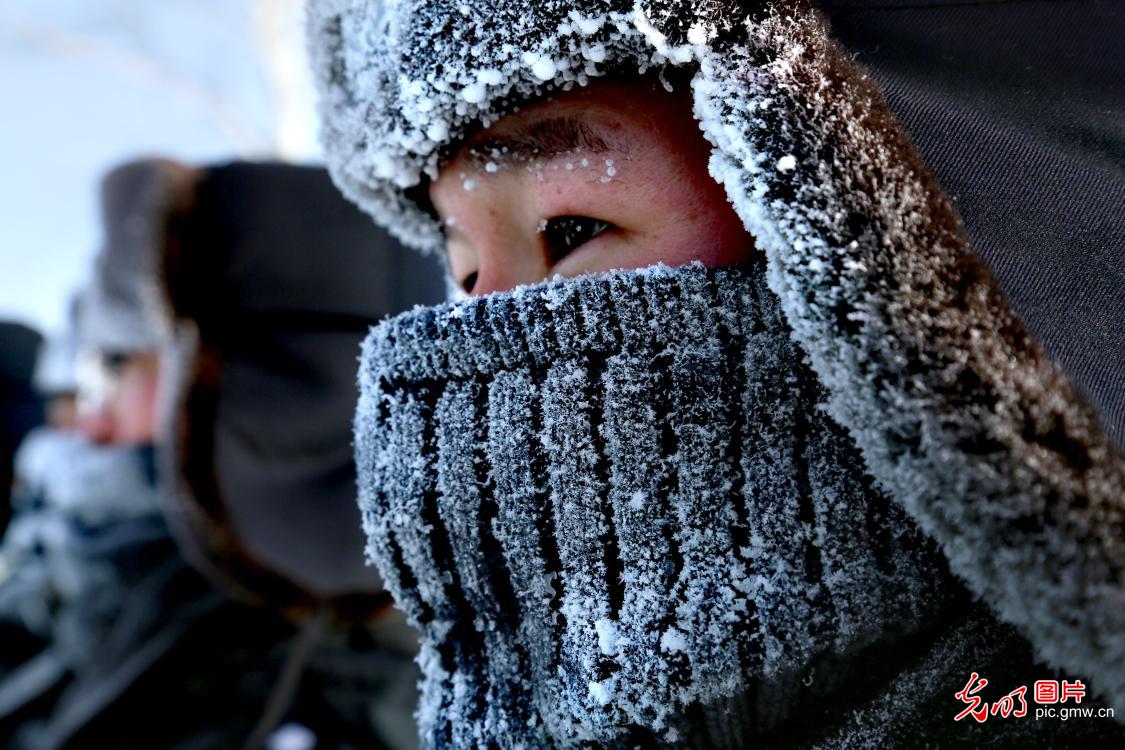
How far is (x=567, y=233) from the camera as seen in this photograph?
826 millimetres

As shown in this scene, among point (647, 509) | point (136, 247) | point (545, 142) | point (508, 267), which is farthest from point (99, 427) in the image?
point (647, 509)

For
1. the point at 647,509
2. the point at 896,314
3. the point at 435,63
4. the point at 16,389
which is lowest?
the point at 647,509

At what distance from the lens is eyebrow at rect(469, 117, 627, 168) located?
0.76 meters

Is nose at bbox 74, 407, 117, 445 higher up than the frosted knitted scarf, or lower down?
higher up

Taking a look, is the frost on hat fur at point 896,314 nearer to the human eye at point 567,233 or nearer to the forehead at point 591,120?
the forehead at point 591,120

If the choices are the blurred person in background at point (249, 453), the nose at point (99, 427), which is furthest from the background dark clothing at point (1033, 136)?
the nose at point (99, 427)

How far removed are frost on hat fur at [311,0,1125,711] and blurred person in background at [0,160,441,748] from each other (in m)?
1.38

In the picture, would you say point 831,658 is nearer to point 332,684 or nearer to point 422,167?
point 422,167

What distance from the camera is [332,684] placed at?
2.12 metres

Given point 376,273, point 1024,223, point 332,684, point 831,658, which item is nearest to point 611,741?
point 831,658

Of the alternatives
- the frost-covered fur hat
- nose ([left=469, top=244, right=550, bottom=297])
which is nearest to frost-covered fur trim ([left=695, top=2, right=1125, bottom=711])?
nose ([left=469, top=244, right=550, bottom=297])

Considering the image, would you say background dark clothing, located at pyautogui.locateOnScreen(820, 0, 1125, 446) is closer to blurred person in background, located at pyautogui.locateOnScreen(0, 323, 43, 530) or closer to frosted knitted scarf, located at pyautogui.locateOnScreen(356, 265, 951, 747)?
frosted knitted scarf, located at pyautogui.locateOnScreen(356, 265, 951, 747)

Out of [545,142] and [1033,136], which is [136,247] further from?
[1033,136]

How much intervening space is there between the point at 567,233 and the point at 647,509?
331 millimetres
